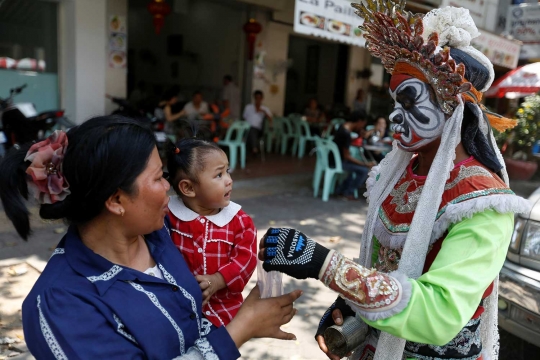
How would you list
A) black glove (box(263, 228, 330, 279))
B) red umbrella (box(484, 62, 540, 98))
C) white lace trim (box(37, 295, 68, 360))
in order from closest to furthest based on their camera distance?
white lace trim (box(37, 295, 68, 360)) < black glove (box(263, 228, 330, 279)) < red umbrella (box(484, 62, 540, 98))

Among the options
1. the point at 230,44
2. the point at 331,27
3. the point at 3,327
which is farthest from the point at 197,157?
the point at 230,44

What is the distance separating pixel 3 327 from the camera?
10.5ft

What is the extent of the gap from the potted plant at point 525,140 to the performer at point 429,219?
9.02 metres

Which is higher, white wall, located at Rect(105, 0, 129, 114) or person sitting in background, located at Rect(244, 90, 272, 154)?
white wall, located at Rect(105, 0, 129, 114)

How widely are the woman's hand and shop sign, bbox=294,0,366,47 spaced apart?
17.8ft

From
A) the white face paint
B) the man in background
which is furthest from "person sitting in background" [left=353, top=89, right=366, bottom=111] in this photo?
the white face paint

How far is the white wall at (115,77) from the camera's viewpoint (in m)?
8.08

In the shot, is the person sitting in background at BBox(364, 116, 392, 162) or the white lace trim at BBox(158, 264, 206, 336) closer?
the white lace trim at BBox(158, 264, 206, 336)

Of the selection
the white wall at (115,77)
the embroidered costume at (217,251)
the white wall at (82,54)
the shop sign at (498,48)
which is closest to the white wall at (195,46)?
the white wall at (115,77)

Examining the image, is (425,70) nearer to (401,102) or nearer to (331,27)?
(401,102)

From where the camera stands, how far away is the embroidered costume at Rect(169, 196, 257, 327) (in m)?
2.00

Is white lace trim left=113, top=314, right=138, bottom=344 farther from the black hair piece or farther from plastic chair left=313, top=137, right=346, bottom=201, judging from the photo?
plastic chair left=313, top=137, right=346, bottom=201

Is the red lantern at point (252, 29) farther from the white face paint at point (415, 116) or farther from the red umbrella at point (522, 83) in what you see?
the white face paint at point (415, 116)

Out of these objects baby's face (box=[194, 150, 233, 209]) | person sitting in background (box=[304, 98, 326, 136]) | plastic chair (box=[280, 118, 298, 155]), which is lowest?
plastic chair (box=[280, 118, 298, 155])
